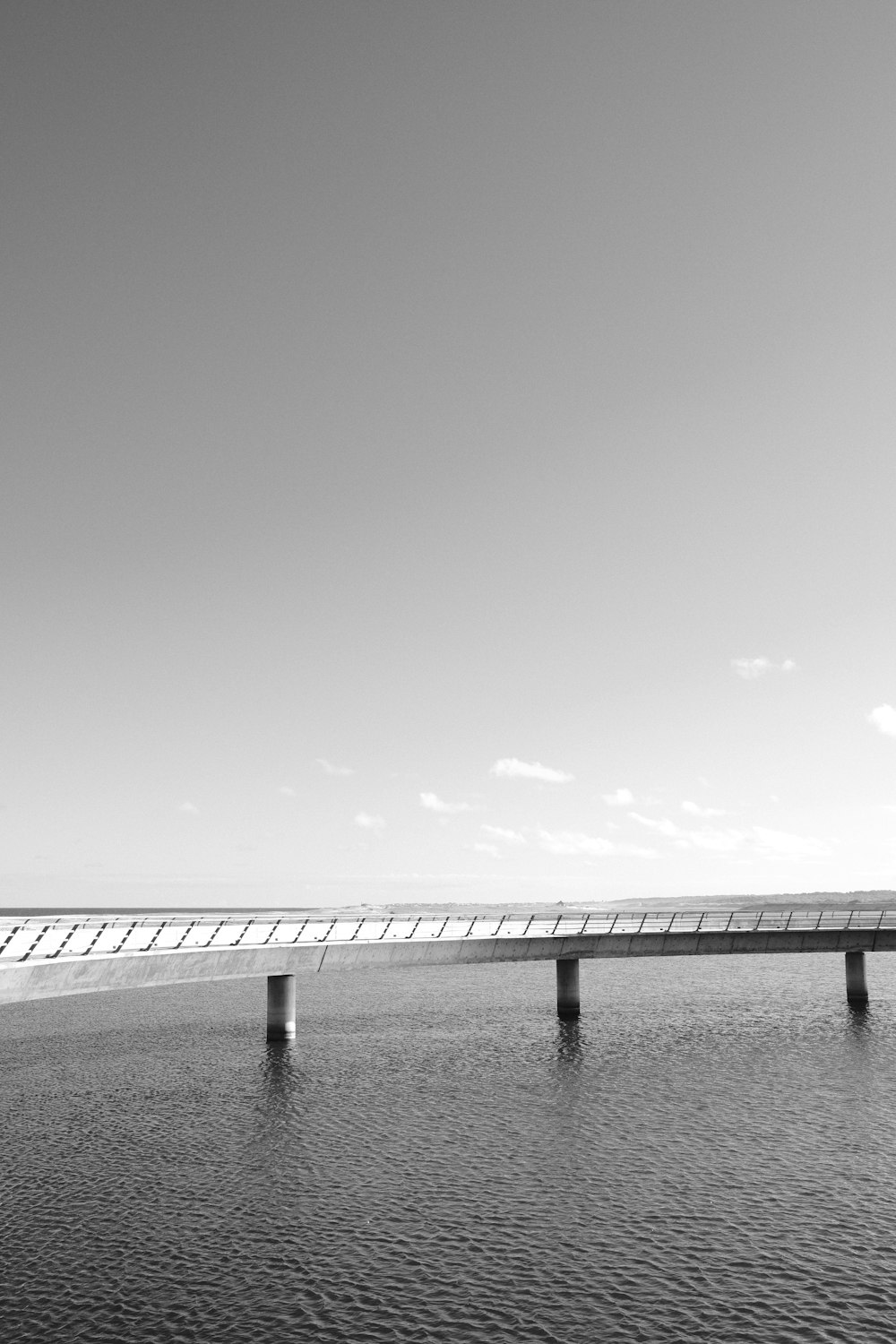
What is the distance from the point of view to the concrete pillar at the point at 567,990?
209 ft

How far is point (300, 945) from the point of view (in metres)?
49.4

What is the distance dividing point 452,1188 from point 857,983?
51.1 metres

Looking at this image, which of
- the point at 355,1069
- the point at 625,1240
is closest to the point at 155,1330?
the point at 625,1240

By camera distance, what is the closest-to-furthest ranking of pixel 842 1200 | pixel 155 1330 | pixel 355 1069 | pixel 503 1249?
pixel 155 1330 → pixel 503 1249 → pixel 842 1200 → pixel 355 1069

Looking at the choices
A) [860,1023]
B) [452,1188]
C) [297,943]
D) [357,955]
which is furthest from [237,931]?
[860,1023]

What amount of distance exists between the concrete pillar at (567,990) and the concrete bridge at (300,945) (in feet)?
0.20

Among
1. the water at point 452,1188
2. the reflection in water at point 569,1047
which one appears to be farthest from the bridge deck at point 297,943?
the water at point 452,1188

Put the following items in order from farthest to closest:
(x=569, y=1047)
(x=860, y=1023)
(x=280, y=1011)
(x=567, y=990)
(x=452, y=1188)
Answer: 1. (x=567, y=990)
2. (x=860, y=1023)
3. (x=280, y=1011)
4. (x=569, y=1047)
5. (x=452, y=1188)

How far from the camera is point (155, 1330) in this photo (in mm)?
19797

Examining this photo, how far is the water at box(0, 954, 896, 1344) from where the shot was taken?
20.5m

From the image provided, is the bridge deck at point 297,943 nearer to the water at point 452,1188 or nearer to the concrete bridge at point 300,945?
the concrete bridge at point 300,945

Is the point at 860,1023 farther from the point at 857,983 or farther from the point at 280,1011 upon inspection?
the point at 280,1011

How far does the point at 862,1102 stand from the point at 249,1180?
80.4 ft

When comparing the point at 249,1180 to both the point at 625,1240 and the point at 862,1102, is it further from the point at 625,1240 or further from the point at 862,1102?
the point at 862,1102
